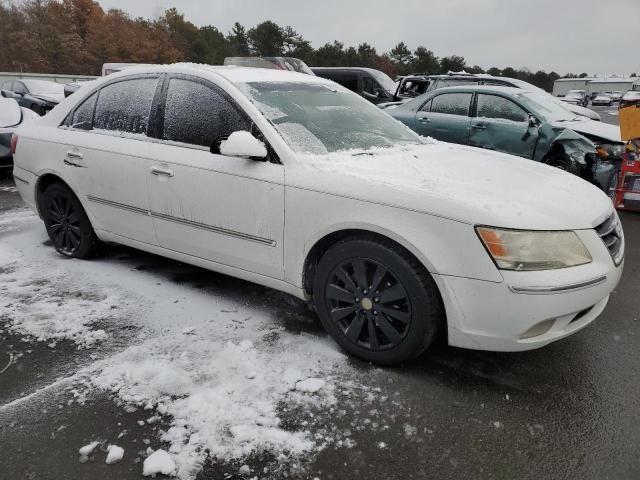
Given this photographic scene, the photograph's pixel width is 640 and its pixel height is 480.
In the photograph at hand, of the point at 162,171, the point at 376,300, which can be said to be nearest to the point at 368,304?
the point at 376,300

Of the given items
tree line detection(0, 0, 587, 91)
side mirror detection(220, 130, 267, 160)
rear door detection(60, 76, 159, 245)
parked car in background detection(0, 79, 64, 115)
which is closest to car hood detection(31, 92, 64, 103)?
parked car in background detection(0, 79, 64, 115)

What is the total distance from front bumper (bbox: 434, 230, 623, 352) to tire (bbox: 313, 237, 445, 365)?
0.11 m

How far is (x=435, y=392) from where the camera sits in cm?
244

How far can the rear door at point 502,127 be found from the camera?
6.59m

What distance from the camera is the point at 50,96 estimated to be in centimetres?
1683

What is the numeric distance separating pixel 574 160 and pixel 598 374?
434cm

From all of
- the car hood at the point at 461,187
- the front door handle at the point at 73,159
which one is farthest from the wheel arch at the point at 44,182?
the car hood at the point at 461,187

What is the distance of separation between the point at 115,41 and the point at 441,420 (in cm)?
5933

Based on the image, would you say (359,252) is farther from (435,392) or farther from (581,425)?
(581,425)

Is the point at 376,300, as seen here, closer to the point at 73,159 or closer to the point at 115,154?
the point at 115,154

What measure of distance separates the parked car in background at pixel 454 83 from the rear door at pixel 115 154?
6752mm

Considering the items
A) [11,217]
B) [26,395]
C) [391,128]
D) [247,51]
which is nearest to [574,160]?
[391,128]

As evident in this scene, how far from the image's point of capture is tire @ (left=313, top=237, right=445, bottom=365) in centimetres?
239

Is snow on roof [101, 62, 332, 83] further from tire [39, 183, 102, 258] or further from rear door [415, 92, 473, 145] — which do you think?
rear door [415, 92, 473, 145]
